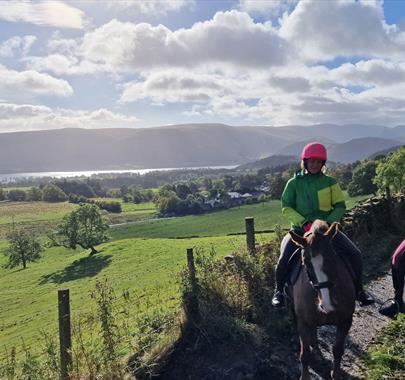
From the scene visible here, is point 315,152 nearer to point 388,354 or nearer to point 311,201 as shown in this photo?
point 311,201

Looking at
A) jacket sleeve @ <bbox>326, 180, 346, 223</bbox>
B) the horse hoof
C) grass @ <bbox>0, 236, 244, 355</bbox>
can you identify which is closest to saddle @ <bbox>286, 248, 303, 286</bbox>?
jacket sleeve @ <bbox>326, 180, 346, 223</bbox>

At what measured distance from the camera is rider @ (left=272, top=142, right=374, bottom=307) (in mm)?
6895

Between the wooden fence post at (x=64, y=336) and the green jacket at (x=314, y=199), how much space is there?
13.4 feet

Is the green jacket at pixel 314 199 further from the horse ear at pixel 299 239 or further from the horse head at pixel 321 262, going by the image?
the horse head at pixel 321 262

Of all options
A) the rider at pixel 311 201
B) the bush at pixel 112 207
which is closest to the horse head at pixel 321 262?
the rider at pixel 311 201

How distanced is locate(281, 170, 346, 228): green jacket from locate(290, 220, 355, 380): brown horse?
2.34ft

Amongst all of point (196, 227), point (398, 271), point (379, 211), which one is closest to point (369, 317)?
point (398, 271)

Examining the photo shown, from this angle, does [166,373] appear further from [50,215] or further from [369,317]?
[50,215]

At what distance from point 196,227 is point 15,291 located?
143ft

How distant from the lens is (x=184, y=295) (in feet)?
27.1

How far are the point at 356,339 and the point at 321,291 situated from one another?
3.31m

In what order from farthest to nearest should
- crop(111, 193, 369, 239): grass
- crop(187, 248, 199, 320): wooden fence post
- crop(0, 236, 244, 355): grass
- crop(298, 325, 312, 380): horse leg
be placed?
crop(111, 193, 369, 239): grass < crop(0, 236, 244, 355): grass < crop(187, 248, 199, 320): wooden fence post < crop(298, 325, 312, 380): horse leg

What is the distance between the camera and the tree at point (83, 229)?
64.1 meters

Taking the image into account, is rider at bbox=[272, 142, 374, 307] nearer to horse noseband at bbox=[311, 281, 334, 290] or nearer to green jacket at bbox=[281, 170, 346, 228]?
green jacket at bbox=[281, 170, 346, 228]
